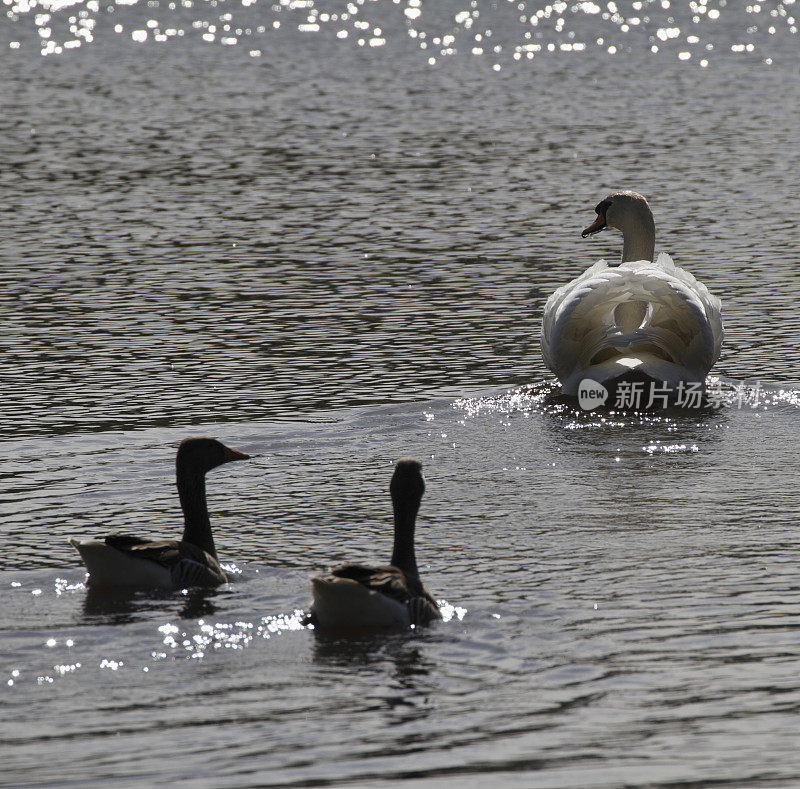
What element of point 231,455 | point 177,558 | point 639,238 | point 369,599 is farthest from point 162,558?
point 639,238

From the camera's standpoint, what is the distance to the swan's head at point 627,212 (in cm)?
1383

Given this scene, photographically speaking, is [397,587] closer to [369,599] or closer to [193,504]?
[369,599]

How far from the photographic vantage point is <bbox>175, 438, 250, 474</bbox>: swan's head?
838cm

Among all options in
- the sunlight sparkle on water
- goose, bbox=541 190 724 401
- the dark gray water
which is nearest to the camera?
the dark gray water

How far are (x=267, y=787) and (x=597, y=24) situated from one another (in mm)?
37597

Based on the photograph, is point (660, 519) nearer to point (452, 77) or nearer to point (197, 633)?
point (197, 633)

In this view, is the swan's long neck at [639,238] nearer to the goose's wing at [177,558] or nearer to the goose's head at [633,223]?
the goose's head at [633,223]

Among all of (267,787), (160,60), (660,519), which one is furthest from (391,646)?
(160,60)

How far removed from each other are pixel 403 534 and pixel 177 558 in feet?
3.45

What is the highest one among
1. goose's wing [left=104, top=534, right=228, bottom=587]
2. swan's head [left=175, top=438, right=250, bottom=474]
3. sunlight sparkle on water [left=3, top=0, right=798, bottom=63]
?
sunlight sparkle on water [left=3, top=0, right=798, bottom=63]

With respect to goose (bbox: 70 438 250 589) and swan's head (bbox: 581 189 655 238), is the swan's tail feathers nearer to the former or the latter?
swan's head (bbox: 581 189 655 238)

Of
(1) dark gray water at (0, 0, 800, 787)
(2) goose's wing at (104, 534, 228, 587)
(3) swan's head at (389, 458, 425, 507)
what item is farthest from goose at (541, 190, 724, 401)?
(2) goose's wing at (104, 534, 228, 587)

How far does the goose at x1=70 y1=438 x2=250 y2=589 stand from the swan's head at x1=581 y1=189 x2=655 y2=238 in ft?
21.5

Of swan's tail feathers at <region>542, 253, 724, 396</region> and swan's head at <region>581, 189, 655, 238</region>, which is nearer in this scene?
swan's tail feathers at <region>542, 253, 724, 396</region>
